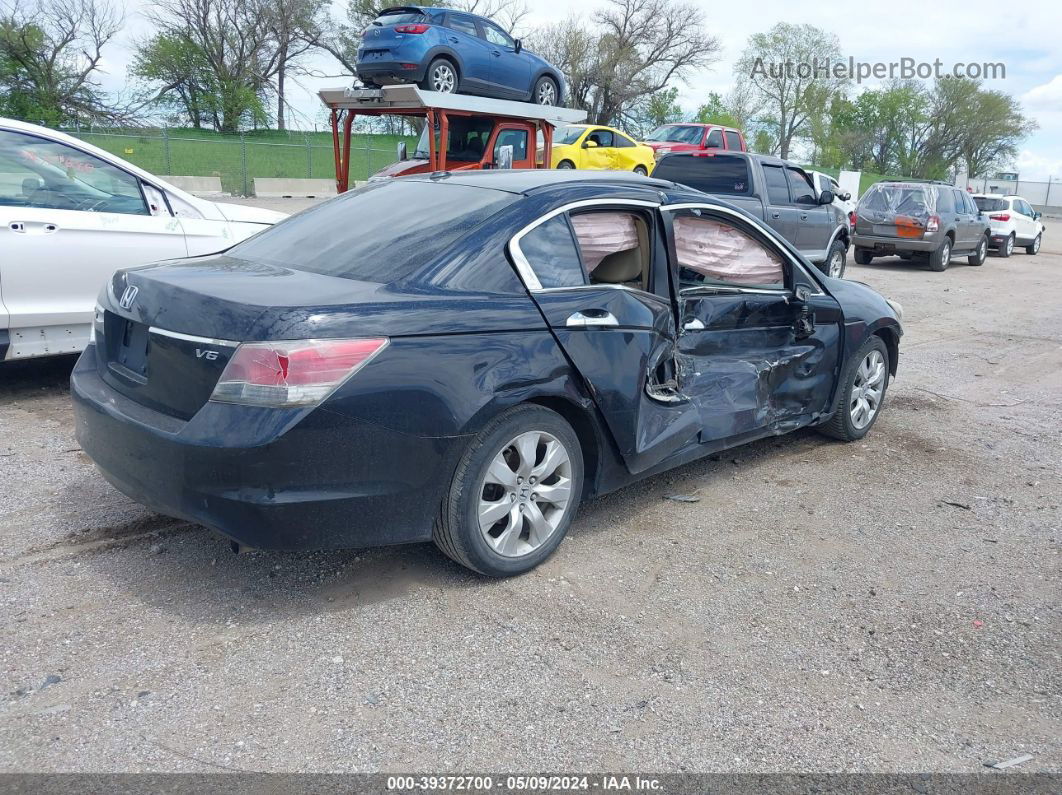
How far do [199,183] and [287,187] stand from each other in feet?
9.51

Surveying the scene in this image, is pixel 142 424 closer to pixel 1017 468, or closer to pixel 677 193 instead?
pixel 677 193

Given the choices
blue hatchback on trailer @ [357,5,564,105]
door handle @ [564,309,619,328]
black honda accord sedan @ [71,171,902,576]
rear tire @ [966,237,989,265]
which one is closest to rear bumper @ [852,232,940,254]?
rear tire @ [966,237,989,265]

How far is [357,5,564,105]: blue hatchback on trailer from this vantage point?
14.1m

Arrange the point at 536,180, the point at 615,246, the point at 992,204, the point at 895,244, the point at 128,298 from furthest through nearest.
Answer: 1. the point at 992,204
2. the point at 895,244
3. the point at 615,246
4. the point at 536,180
5. the point at 128,298

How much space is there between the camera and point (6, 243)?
18.3 ft

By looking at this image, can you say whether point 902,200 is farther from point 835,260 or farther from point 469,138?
point 469,138

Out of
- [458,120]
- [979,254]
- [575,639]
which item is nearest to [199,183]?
[458,120]

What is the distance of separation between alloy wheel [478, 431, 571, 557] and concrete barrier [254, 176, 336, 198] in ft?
94.0

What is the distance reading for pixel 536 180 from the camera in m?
4.27

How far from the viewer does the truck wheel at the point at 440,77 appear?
14260mm

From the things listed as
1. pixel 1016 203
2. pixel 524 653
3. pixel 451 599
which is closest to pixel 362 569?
pixel 451 599

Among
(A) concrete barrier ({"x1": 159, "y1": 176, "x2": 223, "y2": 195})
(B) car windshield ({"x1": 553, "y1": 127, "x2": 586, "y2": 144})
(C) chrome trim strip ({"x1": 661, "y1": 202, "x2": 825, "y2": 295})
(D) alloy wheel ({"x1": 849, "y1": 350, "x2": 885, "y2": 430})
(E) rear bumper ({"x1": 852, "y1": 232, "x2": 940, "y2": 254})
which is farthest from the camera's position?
(A) concrete barrier ({"x1": 159, "y1": 176, "x2": 223, "y2": 195})

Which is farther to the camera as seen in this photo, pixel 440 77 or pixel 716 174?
pixel 440 77

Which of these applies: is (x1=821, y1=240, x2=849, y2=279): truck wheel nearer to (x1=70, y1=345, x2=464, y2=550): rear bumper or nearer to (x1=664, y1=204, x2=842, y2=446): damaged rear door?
(x1=664, y1=204, x2=842, y2=446): damaged rear door
